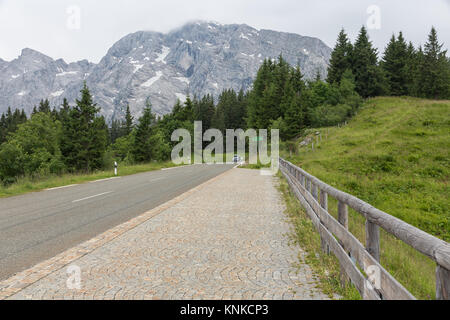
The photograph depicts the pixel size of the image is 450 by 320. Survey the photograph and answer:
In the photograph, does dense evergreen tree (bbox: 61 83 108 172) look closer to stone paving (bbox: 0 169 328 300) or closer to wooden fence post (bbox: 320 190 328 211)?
stone paving (bbox: 0 169 328 300)

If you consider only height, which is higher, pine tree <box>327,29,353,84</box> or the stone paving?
pine tree <box>327,29,353,84</box>

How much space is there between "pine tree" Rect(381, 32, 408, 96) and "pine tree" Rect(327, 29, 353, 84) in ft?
28.2

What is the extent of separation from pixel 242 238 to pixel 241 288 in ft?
7.44

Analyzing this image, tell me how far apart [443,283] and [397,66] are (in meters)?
76.5

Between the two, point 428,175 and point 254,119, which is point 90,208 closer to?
point 428,175

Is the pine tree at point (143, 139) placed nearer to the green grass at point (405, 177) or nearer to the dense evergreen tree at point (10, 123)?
the green grass at point (405, 177)

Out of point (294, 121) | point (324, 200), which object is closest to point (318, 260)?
point (324, 200)

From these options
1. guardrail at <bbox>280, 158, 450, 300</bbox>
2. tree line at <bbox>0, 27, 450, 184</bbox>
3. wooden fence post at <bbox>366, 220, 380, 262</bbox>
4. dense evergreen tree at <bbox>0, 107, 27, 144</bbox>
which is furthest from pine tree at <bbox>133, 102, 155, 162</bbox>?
dense evergreen tree at <bbox>0, 107, 27, 144</bbox>

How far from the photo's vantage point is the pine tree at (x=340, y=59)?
64.9 meters

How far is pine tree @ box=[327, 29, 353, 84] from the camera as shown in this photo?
64.9 metres

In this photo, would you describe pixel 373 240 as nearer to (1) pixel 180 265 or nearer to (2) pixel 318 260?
(2) pixel 318 260

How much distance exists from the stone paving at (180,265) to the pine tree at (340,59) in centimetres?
6554
